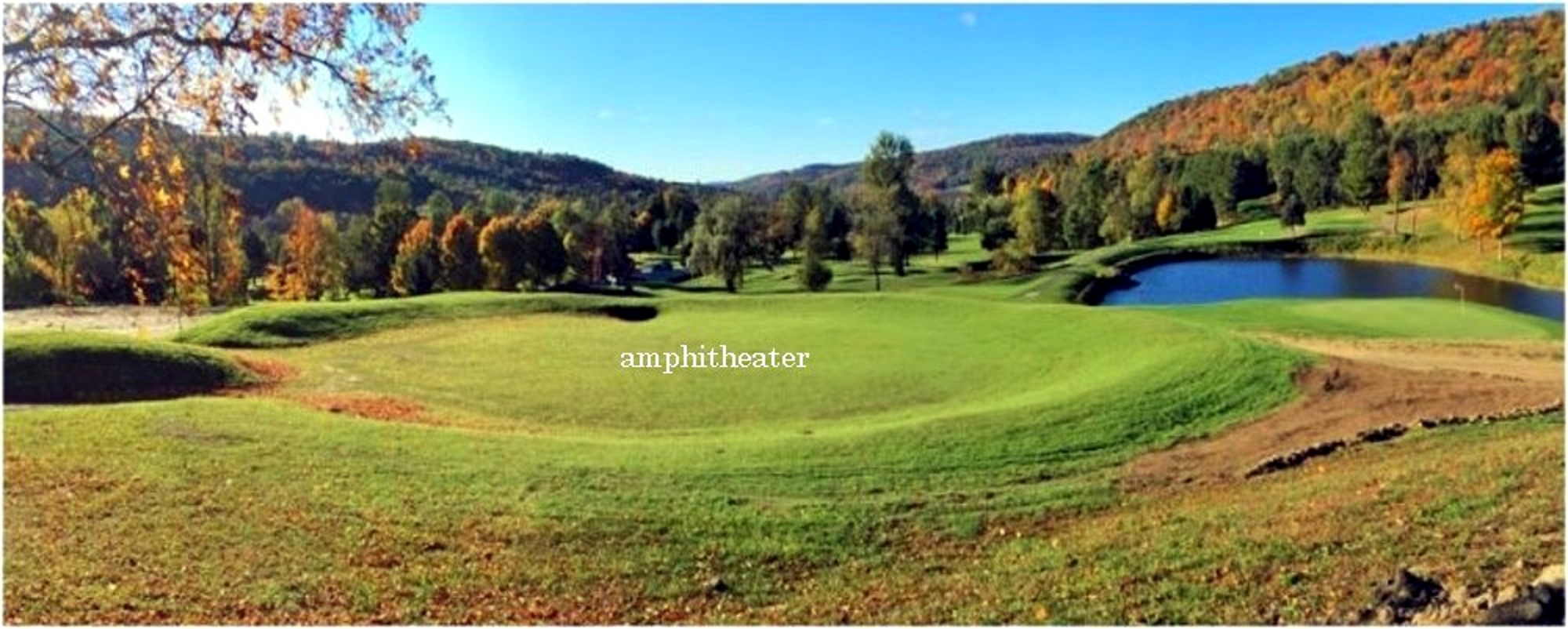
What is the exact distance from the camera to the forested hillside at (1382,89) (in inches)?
4722

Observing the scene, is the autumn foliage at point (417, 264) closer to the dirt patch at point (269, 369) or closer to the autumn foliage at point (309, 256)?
the autumn foliage at point (309, 256)

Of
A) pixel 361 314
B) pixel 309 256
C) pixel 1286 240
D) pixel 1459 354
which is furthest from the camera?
pixel 1286 240

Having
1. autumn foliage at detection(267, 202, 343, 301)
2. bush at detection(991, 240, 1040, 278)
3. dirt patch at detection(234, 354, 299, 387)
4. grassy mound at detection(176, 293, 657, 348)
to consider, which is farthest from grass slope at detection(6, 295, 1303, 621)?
bush at detection(991, 240, 1040, 278)

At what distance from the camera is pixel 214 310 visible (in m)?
45.8

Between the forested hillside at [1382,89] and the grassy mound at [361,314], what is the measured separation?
108100 mm

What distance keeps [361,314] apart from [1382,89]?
5533 inches

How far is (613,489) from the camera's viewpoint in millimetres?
14695

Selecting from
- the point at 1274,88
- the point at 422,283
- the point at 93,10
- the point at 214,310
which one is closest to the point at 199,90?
the point at 93,10

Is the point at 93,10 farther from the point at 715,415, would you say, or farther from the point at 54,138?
A: the point at 715,415

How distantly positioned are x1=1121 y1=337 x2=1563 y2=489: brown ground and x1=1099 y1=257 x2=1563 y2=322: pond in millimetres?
26733

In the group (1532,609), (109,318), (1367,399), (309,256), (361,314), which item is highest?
(309,256)

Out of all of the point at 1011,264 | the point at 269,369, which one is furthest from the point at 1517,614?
the point at 1011,264

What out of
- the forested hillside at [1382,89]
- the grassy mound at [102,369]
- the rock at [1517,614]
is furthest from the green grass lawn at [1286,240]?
the rock at [1517,614]

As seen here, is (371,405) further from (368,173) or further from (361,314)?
(361,314)
